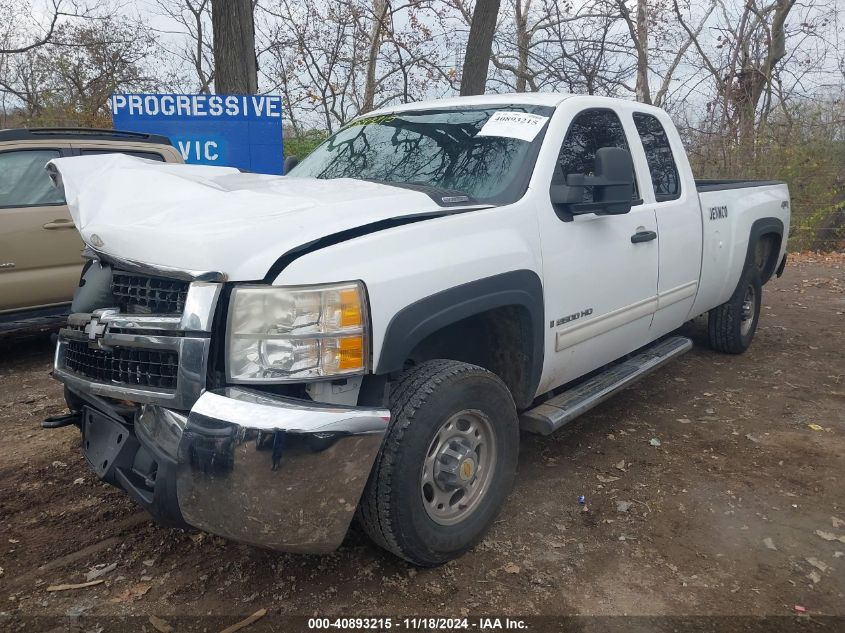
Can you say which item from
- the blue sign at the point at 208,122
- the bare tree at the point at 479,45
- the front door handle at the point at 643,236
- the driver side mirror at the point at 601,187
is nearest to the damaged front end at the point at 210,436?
the driver side mirror at the point at 601,187

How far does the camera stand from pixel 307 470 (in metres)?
2.14

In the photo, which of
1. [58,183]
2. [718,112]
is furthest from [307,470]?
[718,112]

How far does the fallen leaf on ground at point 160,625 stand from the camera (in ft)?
7.84

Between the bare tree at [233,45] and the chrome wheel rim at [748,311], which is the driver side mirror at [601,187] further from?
the bare tree at [233,45]

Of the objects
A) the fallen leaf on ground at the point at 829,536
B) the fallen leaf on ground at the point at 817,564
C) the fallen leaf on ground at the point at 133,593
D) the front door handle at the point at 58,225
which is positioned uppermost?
the front door handle at the point at 58,225

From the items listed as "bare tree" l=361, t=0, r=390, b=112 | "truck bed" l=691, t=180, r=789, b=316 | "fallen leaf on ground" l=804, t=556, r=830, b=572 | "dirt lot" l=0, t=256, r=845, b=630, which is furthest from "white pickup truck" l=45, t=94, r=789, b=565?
"bare tree" l=361, t=0, r=390, b=112

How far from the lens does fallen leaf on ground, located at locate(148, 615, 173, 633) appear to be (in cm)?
239

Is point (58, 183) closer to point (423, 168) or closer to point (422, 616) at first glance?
point (423, 168)

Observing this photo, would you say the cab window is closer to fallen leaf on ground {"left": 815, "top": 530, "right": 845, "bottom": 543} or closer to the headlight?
the headlight

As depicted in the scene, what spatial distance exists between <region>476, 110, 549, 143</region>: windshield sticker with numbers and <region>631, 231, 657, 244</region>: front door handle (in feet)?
2.80

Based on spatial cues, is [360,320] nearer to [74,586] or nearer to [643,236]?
[74,586]

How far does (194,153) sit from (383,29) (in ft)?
34.6

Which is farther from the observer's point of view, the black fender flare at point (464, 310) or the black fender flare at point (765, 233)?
the black fender flare at point (765, 233)

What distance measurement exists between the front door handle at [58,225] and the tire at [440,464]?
445cm
